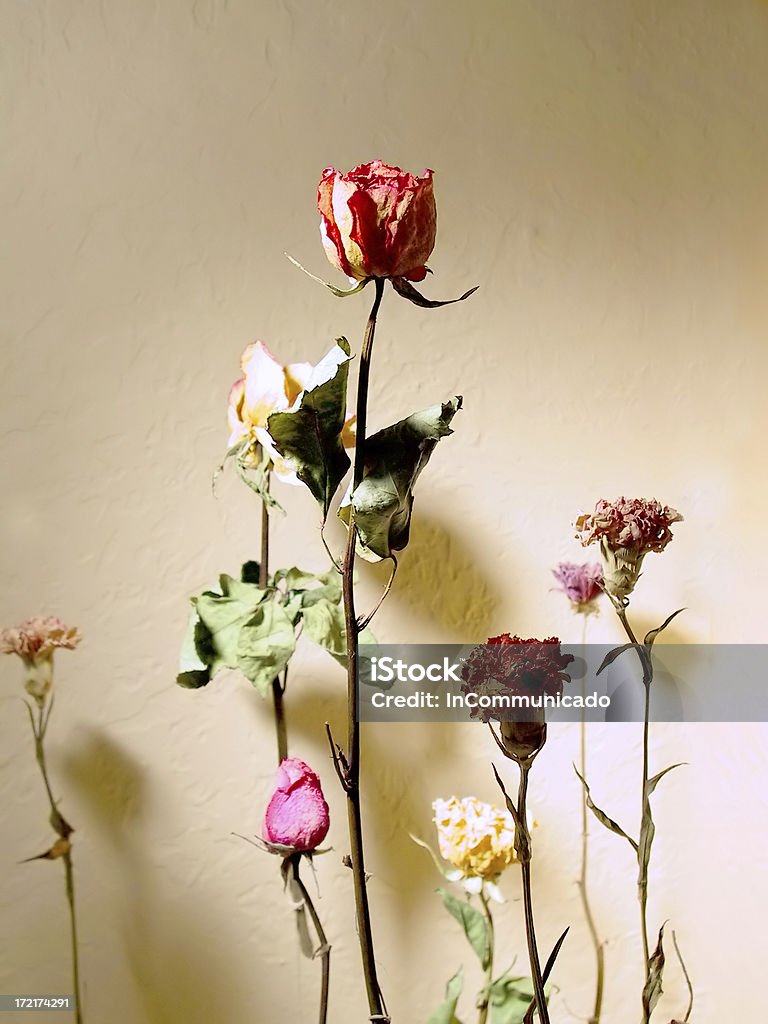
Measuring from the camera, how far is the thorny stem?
0.99 meters

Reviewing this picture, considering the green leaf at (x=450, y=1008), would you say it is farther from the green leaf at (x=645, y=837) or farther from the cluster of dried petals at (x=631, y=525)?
the cluster of dried petals at (x=631, y=525)

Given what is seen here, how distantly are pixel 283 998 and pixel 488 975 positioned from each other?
9.5 inches

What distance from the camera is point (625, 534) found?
813 millimetres

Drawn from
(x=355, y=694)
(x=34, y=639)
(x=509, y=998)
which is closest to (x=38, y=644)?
(x=34, y=639)

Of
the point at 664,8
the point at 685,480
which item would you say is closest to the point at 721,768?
the point at 685,480

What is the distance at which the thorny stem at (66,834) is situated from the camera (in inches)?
38.9

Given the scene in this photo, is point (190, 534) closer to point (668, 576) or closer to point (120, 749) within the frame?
point (120, 749)

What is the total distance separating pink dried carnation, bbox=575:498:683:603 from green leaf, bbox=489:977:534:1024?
0.47m

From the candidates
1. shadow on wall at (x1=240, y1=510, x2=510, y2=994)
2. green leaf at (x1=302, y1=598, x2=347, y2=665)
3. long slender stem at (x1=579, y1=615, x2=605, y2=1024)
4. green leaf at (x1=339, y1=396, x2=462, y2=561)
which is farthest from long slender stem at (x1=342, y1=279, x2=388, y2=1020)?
long slender stem at (x1=579, y1=615, x2=605, y2=1024)

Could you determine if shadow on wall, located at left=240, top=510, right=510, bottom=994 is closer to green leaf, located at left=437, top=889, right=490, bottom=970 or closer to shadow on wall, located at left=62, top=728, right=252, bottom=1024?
green leaf, located at left=437, top=889, right=490, bottom=970

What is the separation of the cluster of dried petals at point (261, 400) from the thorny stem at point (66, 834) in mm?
389

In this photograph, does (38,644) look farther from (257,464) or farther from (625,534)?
(625,534)

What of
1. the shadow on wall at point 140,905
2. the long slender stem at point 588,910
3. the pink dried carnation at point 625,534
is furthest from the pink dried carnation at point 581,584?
the shadow on wall at point 140,905

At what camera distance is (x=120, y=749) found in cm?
101
